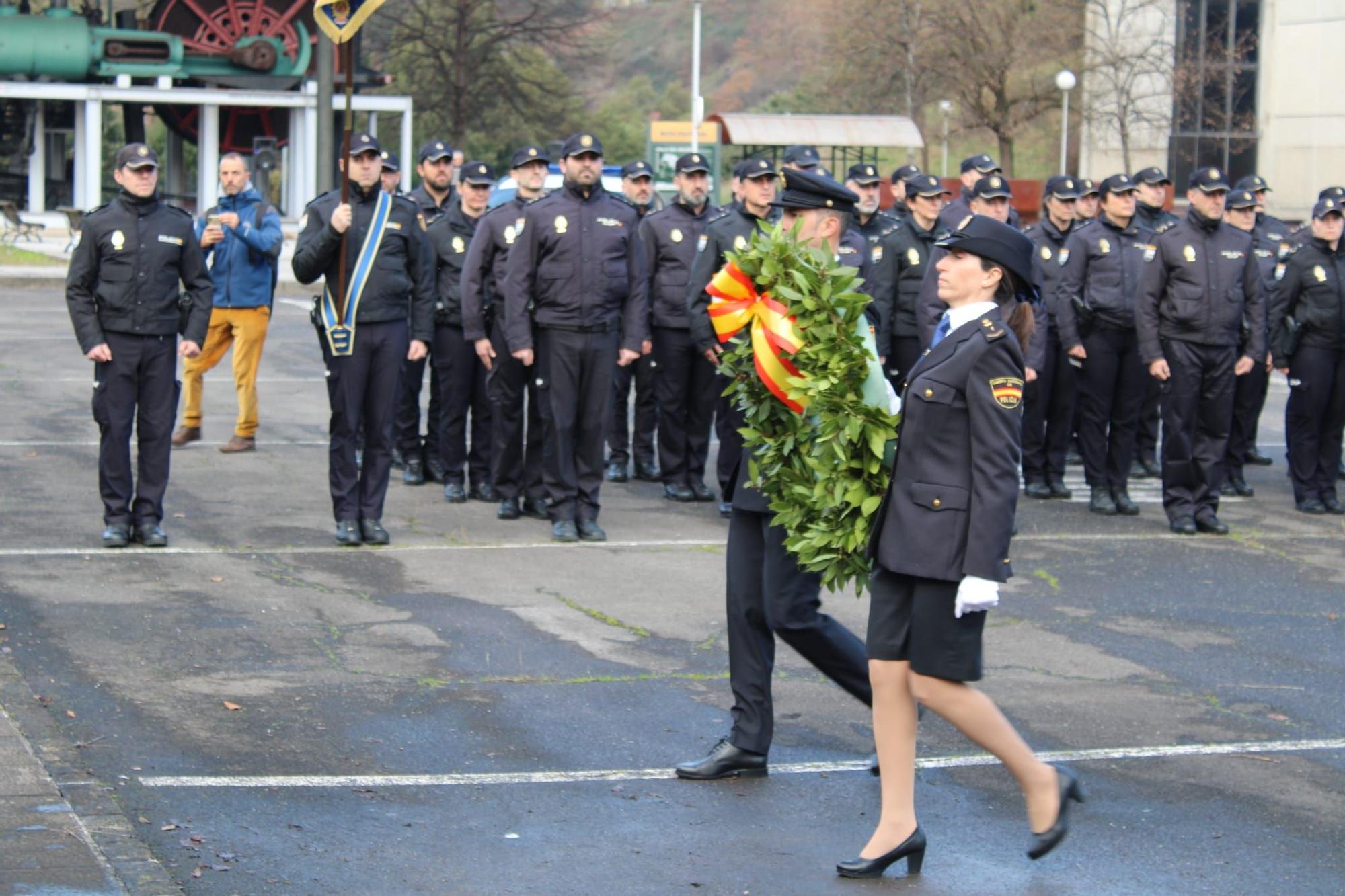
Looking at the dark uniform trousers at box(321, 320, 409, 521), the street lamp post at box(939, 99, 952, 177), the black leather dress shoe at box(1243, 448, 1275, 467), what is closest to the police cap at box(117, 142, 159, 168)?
the dark uniform trousers at box(321, 320, 409, 521)

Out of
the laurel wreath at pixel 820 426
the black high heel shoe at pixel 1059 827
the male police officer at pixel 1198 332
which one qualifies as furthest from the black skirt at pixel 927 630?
the male police officer at pixel 1198 332

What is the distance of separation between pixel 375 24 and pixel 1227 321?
4773 cm

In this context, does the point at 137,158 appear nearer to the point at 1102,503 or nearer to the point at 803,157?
the point at 803,157

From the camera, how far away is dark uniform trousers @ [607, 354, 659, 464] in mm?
12914

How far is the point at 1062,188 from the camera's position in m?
12.4

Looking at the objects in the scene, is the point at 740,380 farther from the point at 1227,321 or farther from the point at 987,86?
the point at 987,86

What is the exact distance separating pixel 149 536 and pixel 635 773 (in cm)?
441

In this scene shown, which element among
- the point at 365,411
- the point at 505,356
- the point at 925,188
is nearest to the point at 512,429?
the point at 505,356

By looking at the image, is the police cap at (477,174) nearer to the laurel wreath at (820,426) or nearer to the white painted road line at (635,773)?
the laurel wreath at (820,426)

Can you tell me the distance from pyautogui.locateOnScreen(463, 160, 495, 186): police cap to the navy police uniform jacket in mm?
7414

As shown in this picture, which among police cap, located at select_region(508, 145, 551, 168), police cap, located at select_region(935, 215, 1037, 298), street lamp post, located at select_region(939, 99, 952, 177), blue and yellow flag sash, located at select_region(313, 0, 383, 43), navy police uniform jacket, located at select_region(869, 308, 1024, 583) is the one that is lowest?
navy police uniform jacket, located at select_region(869, 308, 1024, 583)

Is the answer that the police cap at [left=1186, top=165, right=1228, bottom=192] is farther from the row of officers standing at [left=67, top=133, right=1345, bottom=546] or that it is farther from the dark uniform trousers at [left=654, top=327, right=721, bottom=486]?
the dark uniform trousers at [left=654, top=327, right=721, bottom=486]

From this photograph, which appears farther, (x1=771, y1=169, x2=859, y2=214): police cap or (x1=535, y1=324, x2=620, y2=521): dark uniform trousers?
(x1=535, y1=324, x2=620, y2=521): dark uniform trousers

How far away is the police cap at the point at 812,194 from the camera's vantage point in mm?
5730
